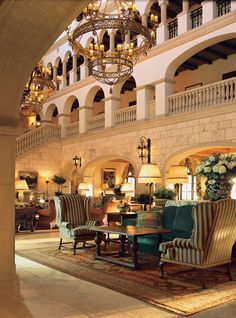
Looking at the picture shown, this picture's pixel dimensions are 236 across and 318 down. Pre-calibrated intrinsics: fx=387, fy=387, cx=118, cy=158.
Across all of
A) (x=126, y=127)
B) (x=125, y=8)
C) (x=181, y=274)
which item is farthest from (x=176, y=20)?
(x=181, y=274)

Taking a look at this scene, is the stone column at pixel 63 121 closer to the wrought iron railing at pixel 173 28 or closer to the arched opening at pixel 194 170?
the arched opening at pixel 194 170

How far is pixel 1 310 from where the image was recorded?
12.1 feet

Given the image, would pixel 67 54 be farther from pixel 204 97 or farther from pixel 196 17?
pixel 204 97

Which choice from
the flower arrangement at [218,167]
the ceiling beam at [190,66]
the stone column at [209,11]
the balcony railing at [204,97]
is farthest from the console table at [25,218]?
the ceiling beam at [190,66]

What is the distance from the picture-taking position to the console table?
9.93 meters

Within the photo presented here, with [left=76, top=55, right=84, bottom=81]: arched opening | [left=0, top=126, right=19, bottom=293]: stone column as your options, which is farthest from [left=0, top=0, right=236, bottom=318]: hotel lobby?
[left=76, top=55, right=84, bottom=81]: arched opening

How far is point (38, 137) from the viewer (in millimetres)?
17469

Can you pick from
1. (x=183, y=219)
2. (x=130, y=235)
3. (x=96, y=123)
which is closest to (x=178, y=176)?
(x=183, y=219)

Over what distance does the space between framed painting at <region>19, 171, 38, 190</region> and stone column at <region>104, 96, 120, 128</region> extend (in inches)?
168

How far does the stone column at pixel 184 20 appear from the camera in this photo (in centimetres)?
1191

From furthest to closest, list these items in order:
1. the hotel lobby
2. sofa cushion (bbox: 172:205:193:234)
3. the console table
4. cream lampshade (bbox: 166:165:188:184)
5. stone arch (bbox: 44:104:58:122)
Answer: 1. stone arch (bbox: 44:104:58:122)
2. the console table
3. cream lampshade (bbox: 166:165:188:184)
4. sofa cushion (bbox: 172:205:193:234)
5. the hotel lobby

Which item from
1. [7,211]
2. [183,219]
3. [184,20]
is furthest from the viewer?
[184,20]

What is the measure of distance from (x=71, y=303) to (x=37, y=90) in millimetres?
6485

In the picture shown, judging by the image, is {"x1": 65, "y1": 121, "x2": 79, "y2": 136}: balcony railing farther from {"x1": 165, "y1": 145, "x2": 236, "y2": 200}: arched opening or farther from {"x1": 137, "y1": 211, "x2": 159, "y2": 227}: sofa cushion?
{"x1": 137, "y1": 211, "x2": 159, "y2": 227}: sofa cushion
